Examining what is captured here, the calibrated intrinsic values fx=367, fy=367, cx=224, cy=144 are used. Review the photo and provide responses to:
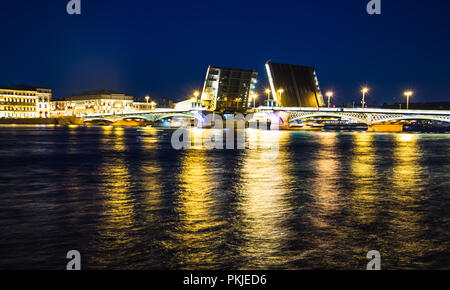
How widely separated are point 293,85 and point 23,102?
84106mm

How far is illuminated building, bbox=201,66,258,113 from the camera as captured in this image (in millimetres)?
62344

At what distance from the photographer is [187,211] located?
20.9 feet

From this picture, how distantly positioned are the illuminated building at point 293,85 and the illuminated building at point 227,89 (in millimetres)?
3730

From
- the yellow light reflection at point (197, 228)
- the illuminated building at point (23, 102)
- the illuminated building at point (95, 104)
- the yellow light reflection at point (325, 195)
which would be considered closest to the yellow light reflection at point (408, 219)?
the yellow light reflection at point (325, 195)

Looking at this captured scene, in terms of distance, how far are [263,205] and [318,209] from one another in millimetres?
996

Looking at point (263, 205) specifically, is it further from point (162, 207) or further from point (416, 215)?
point (416, 215)

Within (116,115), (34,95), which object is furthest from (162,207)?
(34,95)

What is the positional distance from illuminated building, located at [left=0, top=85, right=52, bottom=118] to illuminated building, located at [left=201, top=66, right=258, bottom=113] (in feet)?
232

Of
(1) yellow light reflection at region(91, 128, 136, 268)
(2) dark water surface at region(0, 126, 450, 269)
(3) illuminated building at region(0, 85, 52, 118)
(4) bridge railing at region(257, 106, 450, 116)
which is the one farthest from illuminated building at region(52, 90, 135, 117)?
(2) dark water surface at region(0, 126, 450, 269)

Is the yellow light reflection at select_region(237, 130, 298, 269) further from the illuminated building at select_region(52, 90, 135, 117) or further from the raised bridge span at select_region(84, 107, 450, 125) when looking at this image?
the illuminated building at select_region(52, 90, 135, 117)

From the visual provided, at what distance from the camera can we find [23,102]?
4311 inches

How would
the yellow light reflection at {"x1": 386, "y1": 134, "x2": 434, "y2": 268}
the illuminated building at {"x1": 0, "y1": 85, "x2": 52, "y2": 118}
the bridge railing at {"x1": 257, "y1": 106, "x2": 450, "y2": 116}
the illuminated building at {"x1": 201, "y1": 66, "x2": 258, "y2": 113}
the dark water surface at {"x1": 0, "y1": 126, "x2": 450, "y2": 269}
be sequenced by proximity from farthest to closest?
the illuminated building at {"x1": 0, "y1": 85, "x2": 52, "y2": 118} < the illuminated building at {"x1": 201, "y1": 66, "x2": 258, "y2": 113} < the bridge railing at {"x1": 257, "y1": 106, "x2": 450, "y2": 116} < the yellow light reflection at {"x1": 386, "y1": 134, "x2": 434, "y2": 268} < the dark water surface at {"x1": 0, "y1": 126, "x2": 450, "y2": 269}

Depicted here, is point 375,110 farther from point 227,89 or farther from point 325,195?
point 325,195

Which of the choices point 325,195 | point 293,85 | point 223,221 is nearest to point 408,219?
point 325,195
